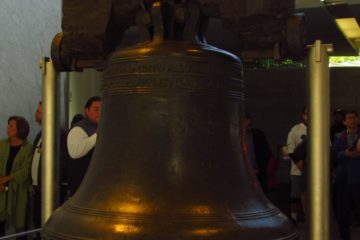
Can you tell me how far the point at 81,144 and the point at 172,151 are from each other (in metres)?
2.68

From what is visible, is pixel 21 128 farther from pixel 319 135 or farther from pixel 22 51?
pixel 319 135

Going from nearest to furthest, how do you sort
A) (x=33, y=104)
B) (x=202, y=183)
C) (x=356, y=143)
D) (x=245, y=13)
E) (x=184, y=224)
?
1. (x=184, y=224)
2. (x=202, y=183)
3. (x=245, y=13)
4. (x=356, y=143)
5. (x=33, y=104)

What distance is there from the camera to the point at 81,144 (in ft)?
15.5

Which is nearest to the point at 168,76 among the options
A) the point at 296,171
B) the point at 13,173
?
the point at 13,173

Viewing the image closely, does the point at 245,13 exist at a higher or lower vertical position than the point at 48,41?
lower

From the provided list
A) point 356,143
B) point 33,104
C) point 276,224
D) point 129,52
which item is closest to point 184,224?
point 276,224

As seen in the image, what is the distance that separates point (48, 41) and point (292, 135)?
3094mm

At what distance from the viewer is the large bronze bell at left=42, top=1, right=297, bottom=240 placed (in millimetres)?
2021

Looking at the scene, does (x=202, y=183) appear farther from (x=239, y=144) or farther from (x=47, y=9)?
(x=47, y=9)

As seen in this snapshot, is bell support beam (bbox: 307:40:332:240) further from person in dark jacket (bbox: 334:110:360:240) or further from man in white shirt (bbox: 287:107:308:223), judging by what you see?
man in white shirt (bbox: 287:107:308:223)

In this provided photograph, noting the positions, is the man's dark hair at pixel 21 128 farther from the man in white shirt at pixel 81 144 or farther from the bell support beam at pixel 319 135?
the bell support beam at pixel 319 135

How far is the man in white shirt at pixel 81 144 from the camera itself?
4.73m

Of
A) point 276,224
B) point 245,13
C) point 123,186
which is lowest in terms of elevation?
point 276,224

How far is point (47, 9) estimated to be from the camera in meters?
7.45
